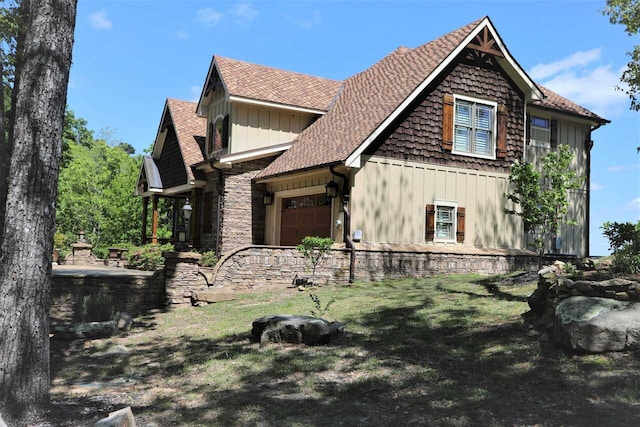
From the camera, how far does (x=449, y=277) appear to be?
15070 millimetres

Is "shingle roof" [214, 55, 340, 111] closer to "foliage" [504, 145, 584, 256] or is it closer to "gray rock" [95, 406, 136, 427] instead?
"foliage" [504, 145, 584, 256]

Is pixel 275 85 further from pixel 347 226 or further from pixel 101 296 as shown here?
pixel 101 296

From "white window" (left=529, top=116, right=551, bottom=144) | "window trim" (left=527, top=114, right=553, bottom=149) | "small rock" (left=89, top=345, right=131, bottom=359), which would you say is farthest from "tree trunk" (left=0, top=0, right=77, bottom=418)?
"white window" (left=529, top=116, right=551, bottom=144)

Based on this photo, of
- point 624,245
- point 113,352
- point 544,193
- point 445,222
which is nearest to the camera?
point 624,245

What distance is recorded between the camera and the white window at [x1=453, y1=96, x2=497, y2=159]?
17.1 metres

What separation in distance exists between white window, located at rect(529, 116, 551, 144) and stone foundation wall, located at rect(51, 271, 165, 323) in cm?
1389

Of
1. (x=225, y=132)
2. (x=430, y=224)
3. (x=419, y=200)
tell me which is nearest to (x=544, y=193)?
(x=430, y=224)

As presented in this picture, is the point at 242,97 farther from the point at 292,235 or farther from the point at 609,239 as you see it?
the point at 609,239

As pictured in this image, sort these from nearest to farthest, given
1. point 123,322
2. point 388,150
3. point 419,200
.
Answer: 1. point 123,322
2. point 388,150
3. point 419,200

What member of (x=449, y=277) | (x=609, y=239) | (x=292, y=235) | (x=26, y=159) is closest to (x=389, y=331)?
(x=609, y=239)

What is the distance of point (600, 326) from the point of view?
18.9 feet

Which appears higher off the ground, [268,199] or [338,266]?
[268,199]

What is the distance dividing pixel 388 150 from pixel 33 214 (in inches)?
460

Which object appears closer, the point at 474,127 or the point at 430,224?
the point at 430,224
